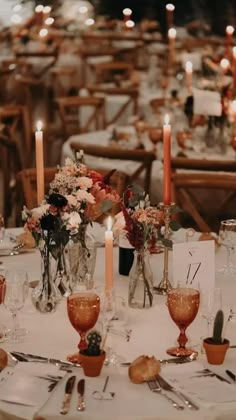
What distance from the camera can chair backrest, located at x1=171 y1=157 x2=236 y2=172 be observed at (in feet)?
12.7

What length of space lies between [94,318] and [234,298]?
1.85 feet

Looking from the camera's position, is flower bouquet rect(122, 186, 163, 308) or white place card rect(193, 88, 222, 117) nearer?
flower bouquet rect(122, 186, 163, 308)

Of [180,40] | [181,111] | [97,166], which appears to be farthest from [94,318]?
[180,40]

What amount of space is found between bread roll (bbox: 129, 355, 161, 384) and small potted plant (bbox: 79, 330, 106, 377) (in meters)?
0.07

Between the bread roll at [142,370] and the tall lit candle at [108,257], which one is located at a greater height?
the tall lit candle at [108,257]

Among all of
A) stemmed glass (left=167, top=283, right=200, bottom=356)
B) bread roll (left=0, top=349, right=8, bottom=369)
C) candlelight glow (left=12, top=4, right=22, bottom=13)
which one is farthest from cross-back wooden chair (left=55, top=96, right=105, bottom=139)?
candlelight glow (left=12, top=4, right=22, bottom=13)

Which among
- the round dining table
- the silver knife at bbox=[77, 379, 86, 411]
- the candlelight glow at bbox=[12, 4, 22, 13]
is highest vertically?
the candlelight glow at bbox=[12, 4, 22, 13]

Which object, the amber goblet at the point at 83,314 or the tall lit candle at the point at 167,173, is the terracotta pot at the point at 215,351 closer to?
the amber goblet at the point at 83,314

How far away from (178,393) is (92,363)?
0.64 ft

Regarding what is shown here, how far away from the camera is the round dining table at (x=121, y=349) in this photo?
180cm

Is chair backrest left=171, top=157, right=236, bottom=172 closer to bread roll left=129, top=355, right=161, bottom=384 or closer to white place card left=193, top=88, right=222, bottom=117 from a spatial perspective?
white place card left=193, top=88, right=222, bottom=117

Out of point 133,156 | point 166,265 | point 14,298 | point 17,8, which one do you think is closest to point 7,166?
point 133,156

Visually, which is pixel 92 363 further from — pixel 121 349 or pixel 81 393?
pixel 121 349

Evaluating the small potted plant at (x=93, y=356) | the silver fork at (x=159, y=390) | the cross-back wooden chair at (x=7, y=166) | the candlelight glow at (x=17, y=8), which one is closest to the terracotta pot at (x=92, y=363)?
the small potted plant at (x=93, y=356)
